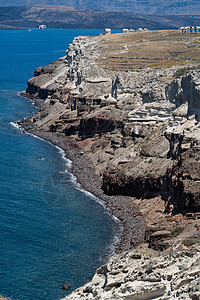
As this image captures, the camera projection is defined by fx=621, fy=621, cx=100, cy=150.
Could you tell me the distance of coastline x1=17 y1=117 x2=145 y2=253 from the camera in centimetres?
5721

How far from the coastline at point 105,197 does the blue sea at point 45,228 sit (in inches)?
40.3

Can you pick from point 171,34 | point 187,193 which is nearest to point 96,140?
point 187,193

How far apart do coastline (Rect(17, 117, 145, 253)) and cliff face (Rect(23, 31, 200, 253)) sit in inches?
40.5

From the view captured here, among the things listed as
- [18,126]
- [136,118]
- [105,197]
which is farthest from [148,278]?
[18,126]

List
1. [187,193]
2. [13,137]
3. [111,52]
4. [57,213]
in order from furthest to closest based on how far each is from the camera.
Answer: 1. [111,52]
2. [13,137]
3. [57,213]
4. [187,193]

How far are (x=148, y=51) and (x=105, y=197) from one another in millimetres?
77699

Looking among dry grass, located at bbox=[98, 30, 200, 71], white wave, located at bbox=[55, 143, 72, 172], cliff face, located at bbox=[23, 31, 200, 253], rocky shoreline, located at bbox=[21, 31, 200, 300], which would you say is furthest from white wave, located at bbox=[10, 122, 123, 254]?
dry grass, located at bbox=[98, 30, 200, 71]

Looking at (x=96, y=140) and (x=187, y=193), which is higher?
(x=187, y=193)

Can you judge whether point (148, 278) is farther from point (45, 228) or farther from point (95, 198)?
point (95, 198)

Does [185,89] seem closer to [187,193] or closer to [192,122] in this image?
[192,122]

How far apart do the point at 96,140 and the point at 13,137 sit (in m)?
15.0

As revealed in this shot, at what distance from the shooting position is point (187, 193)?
55000 mm

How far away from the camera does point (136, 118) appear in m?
79.9

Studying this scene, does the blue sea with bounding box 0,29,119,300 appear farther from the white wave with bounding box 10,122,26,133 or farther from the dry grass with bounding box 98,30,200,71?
the dry grass with bounding box 98,30,200,71
